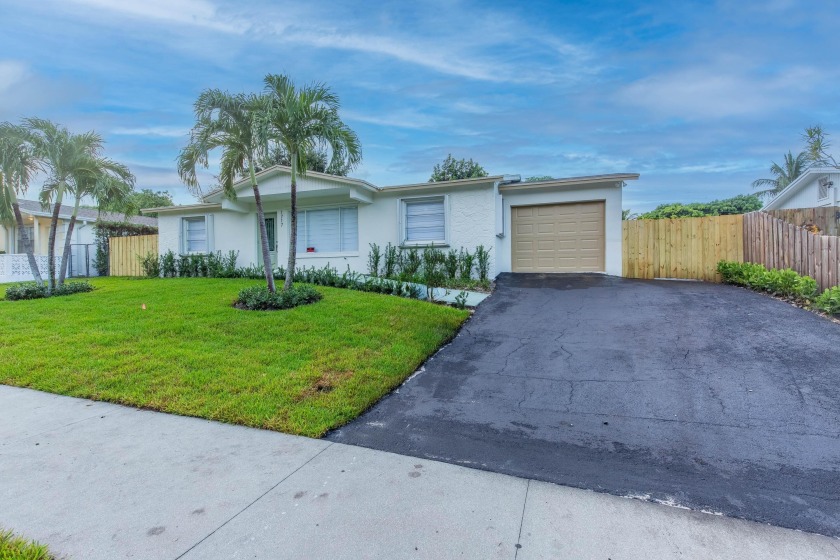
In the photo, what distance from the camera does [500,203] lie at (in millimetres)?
11750

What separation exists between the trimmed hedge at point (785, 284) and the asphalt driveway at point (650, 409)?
0.33m

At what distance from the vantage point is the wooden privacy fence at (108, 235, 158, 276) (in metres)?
16.7

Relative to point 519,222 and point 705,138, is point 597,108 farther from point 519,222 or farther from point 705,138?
point 705,138

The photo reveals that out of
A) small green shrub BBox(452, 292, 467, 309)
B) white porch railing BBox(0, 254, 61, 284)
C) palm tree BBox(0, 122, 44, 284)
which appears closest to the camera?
small green shrub BBox(452, 292, 467, 309)

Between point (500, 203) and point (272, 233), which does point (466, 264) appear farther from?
point (272, 233)

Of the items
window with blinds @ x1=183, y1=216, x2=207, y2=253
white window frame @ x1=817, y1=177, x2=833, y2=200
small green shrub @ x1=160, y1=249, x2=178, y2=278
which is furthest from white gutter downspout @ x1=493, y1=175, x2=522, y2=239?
white window frame @ x1=817, y1=177, x2=833, y2=200

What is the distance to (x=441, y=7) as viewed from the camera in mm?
8812

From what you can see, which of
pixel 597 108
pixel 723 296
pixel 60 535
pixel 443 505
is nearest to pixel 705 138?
pixel 597 108

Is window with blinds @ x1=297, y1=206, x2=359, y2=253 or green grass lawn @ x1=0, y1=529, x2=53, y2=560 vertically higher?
window with blinds @ x1=297, y1=206, x2=359, y2=253

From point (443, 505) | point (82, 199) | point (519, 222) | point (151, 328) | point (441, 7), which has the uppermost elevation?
point (441, 7)

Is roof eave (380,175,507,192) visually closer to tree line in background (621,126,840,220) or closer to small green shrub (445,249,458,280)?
small green shrub (445,249,458,280)

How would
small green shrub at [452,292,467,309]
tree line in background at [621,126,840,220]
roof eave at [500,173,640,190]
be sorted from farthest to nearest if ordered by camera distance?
tree line in background at [621,126,840,220]
roof eave at [500,173,640,190]
small green shrub at [452,292,467,309]

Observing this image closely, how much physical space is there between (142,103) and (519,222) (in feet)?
36.2

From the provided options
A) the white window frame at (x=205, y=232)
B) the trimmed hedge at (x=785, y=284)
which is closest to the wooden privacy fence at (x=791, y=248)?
the trimmed hedge at (x=785, y=284)
